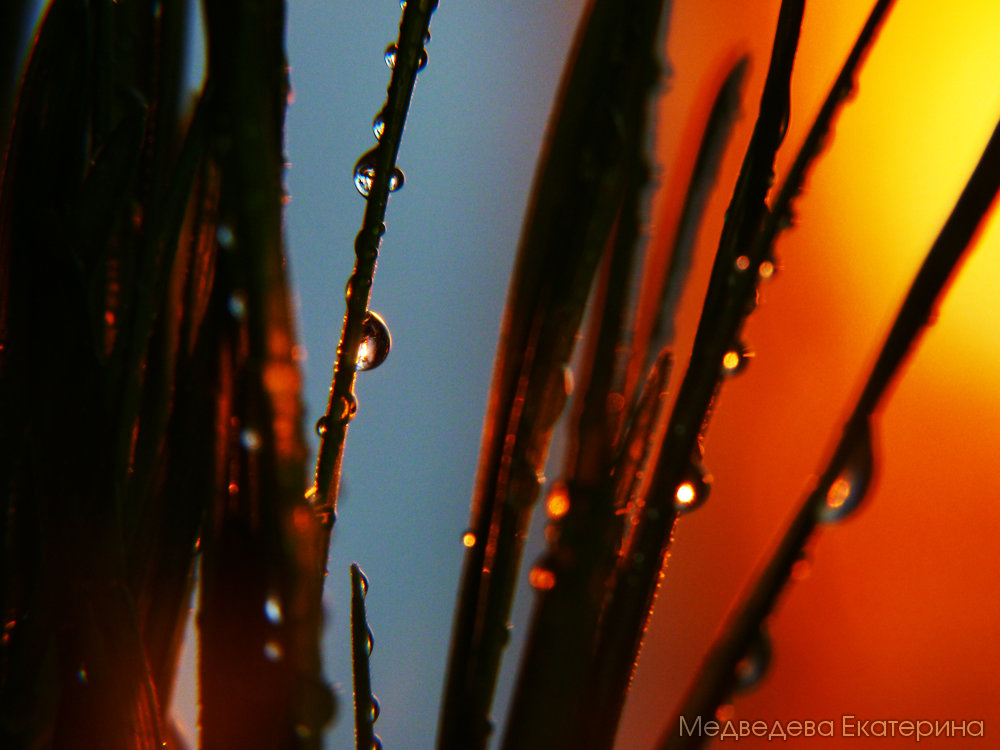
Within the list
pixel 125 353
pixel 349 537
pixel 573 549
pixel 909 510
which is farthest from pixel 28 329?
pixel 909 510

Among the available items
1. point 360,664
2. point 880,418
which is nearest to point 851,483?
point 360,664

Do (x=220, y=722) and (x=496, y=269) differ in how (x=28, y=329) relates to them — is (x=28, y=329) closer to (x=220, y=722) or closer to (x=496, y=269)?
(x=220, y=722)

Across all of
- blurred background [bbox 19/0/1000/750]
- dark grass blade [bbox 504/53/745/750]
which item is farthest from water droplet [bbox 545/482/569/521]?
blurred background [bbox 19/0/1000/750]

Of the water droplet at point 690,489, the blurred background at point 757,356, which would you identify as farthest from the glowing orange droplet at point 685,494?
the blurred background at point 757,356

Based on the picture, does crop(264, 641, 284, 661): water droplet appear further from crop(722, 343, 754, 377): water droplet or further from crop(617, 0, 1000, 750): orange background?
crop(617, 0, 1000, 750): orange background

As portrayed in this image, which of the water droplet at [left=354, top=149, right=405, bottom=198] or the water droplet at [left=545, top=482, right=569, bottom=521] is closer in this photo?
the water droplet at [left=545, top=482, right=569, bottom=521]

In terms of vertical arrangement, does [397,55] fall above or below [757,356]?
above

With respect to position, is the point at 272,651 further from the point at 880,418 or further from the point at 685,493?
the point at 880,418

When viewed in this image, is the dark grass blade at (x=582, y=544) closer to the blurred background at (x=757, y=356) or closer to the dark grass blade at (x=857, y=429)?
the dark grass blade at (x=857, y=429)
